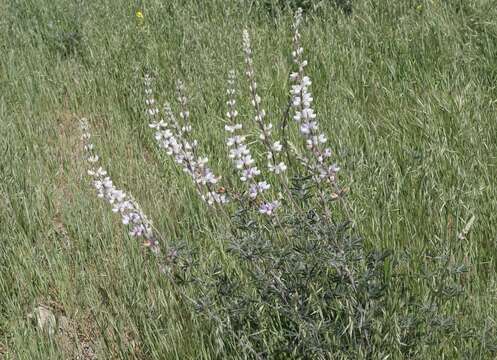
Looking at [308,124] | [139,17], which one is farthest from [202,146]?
[139,17]

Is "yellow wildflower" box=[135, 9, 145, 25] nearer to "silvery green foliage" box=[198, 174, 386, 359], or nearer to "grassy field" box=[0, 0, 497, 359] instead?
"grassy field" box=[0, 0, 497, 359]

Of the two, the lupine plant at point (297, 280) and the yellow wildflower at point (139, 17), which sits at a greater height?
the yellow wildflower at point (139, 17)

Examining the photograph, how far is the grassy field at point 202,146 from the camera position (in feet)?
8.48

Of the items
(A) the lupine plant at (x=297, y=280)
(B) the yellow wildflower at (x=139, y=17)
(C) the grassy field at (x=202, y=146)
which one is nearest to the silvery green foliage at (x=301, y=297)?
(A) the lupine plant at (x=297, y=280)

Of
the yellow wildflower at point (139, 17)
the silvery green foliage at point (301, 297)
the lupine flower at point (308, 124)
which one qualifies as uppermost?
the yellow wildflower at point (139, 17)

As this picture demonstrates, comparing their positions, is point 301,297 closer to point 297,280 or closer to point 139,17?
point 297,280

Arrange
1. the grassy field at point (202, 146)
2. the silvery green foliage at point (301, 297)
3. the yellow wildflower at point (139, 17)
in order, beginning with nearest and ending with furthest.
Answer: the silvery green foliage at point (301, 297) → the grassy field at point (202, 146) → the yellow wildflower at point (139, 17)

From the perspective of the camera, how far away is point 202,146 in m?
3.65

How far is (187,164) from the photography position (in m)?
2.36

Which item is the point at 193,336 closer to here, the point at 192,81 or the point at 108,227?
the point at 108,227

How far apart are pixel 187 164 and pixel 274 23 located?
2.69 metres

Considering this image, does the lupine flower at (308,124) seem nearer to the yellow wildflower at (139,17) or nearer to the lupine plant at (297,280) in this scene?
the lupine plant at (297,280)

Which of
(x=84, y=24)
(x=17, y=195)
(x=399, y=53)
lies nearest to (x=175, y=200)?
(x=17, y=195)

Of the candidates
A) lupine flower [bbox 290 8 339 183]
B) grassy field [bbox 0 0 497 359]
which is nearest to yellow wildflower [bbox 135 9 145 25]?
grassy field [bbox 0 0 497 359]
